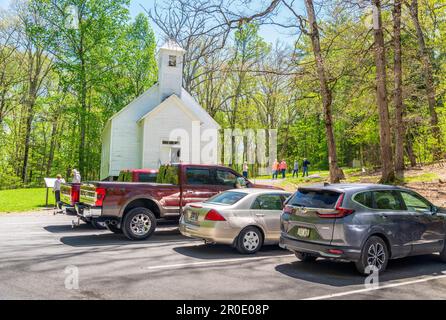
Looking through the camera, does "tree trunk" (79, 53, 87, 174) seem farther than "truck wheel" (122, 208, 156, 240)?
Yes

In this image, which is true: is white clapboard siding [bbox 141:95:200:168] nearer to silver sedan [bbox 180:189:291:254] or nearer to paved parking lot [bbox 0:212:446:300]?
paved parking lot [bbox 0:212:446:300]

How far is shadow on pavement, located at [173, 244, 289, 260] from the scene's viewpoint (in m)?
8.91

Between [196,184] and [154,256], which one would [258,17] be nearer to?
[196,184]

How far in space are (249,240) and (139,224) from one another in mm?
3254

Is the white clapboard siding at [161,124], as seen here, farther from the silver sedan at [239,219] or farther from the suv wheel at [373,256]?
the suv wheel at [373,256]

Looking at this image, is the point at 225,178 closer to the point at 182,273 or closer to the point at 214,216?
the point at 214,216

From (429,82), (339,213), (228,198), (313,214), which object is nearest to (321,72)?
(429,82)

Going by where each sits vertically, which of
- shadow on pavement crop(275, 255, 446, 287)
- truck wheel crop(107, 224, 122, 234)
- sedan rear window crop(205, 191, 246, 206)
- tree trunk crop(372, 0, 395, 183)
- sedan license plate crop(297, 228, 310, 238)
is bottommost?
shadow on pavement crop(275, 255, 446, 287)

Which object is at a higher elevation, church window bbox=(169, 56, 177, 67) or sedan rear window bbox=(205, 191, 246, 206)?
church window bbox=(169, 56, 177, 67)

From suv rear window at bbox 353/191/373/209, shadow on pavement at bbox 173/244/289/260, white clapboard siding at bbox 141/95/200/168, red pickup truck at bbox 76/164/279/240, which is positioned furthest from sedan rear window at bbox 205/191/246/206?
white clapboard siding at bbox 141/95/200/168

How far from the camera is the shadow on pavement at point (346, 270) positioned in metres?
7.04

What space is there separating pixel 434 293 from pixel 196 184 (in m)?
7.19

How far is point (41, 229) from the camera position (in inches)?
509
